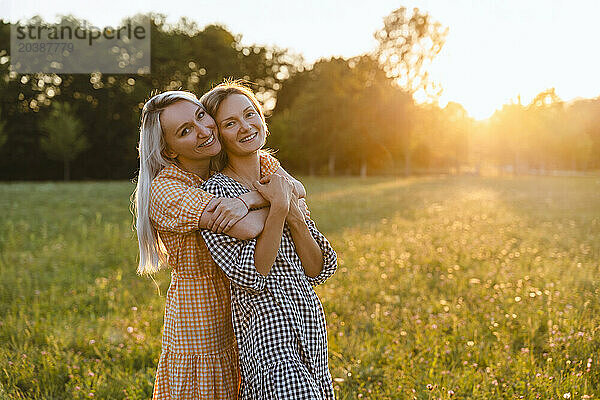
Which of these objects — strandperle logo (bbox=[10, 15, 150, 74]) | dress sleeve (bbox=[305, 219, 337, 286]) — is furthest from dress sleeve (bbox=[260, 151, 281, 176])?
strandperle logo (bbox=[10, 15, 150, 74])

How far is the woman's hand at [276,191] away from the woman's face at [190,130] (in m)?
0.31

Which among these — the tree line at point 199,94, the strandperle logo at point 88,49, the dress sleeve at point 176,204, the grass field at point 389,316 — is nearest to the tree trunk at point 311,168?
the tree line at point 199,94

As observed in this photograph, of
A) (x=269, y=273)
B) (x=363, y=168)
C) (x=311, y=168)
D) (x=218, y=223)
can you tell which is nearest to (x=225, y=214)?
(x=218, y=223)

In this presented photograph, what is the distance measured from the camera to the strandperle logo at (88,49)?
130ft

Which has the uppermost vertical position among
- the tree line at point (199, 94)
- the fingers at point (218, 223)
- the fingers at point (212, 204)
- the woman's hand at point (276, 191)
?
the tree line at point (199, 94)

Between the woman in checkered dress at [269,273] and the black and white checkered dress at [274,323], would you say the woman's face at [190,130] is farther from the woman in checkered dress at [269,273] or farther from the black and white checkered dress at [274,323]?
the black and white checkered dress at [274,323]

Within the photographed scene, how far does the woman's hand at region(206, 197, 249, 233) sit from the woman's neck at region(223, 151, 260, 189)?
0.31 m

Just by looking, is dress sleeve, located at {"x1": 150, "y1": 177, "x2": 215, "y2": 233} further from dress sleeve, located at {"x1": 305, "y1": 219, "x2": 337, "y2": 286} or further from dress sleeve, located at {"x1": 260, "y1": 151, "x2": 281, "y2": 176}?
dress sleeve, located at {"x1": 305, "y1": 219, "x2": 337, "y2": 286}

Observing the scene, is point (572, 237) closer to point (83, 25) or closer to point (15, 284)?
point (15, 284)

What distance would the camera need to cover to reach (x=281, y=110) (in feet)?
193

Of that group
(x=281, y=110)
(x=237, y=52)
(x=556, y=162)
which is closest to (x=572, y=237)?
(x=237, y=52)

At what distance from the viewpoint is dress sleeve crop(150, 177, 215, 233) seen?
8.54 ft

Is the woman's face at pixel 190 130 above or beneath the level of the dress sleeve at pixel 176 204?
above

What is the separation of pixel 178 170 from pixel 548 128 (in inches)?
2778
